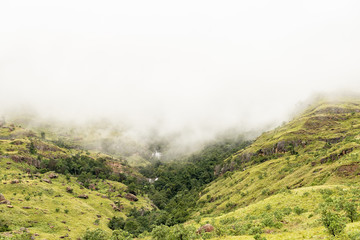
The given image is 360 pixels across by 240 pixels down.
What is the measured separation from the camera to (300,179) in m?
87.4

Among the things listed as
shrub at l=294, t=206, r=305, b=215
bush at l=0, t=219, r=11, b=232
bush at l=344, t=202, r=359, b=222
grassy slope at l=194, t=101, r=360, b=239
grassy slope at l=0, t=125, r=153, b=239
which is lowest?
bush at l=344, t=202, r=359, b=222

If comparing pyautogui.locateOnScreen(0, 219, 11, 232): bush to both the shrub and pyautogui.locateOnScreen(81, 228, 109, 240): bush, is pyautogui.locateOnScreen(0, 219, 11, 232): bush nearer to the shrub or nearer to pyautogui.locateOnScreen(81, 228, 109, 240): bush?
pyautogui.locateOnScreen(81, 228, 109, 240): bush

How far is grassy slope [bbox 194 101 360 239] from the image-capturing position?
1755 inches

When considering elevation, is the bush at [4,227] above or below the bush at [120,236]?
above

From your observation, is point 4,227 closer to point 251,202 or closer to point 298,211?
point 251,202

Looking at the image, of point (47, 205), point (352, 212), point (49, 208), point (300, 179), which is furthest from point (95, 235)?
point (300, 179)

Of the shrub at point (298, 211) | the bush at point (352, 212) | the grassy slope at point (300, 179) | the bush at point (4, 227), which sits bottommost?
the bush at point (352, 212)

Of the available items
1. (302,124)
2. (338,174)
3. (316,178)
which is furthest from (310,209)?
(302,124)

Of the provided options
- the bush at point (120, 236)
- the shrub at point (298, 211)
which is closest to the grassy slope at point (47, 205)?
the bush at point (120, 236)

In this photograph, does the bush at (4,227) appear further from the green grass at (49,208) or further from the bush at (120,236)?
the bush at (120,236)

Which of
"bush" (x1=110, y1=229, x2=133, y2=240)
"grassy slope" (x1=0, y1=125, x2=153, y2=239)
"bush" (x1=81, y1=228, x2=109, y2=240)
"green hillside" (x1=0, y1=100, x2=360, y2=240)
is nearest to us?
"green hillside" (x1=0, y1=100, x2=360, y2=240)

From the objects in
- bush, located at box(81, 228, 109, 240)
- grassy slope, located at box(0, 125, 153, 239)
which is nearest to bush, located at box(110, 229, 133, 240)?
bush, located at box(81, 228, 109, 240)

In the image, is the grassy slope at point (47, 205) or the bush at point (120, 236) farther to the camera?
the grassy slope at point (47, 205)

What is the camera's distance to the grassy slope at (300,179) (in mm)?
44569
